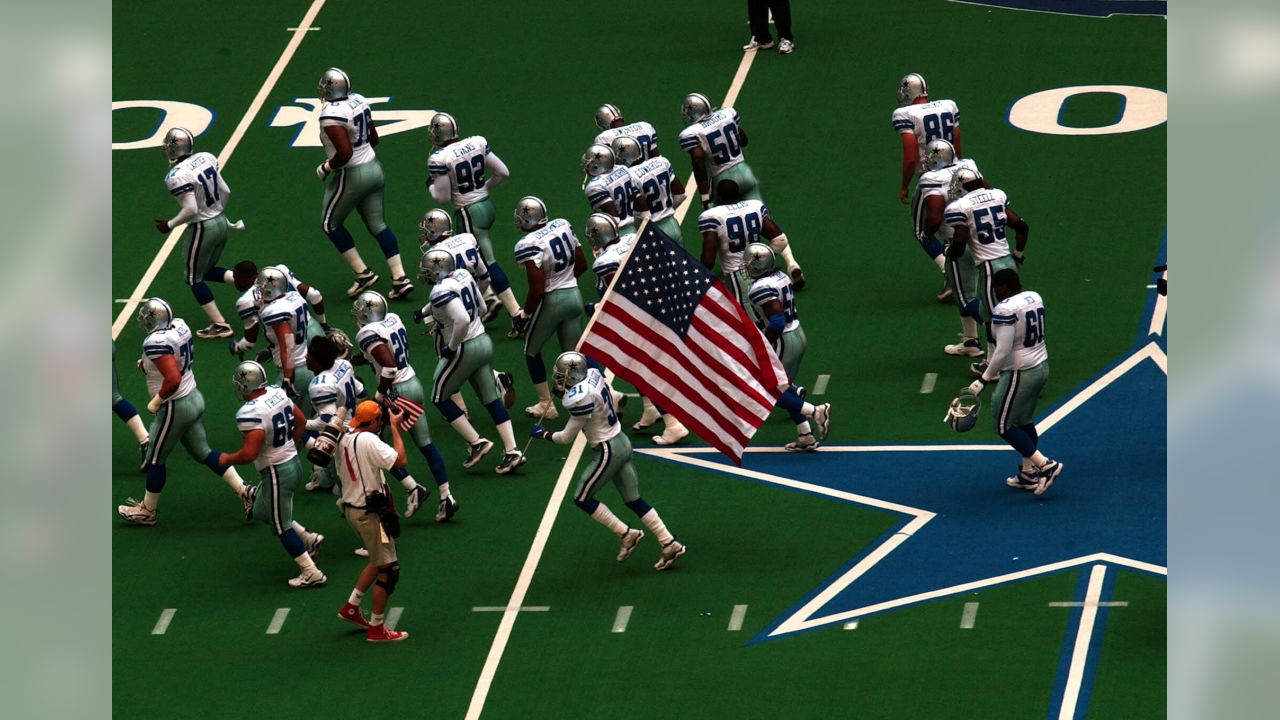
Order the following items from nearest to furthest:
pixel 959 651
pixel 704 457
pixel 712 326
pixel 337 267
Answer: pixel 959 651
pixel 712 326
pixel 704 457
pixel 337 267

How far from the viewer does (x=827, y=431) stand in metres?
15.2

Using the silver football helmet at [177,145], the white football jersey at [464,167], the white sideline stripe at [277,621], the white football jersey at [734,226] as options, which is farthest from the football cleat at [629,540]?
the silver football helmet at [177,145]

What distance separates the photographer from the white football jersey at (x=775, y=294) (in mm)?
14500

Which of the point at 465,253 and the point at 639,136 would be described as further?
the point at 639,136

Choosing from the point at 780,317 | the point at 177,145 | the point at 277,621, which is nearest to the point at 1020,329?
the point at 780,317

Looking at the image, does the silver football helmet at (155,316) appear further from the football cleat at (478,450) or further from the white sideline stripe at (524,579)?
the white sideline stripe at (524,579)

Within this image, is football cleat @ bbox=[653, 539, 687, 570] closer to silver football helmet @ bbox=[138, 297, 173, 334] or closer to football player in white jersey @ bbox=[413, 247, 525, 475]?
football player in white jersey @ bbox=[413, 247, 525, 475]

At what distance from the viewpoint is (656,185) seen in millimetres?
16625

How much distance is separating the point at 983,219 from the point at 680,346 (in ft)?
12.9

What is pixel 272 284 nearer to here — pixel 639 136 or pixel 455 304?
pixel 455 304

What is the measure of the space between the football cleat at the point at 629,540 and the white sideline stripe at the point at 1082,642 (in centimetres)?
305
